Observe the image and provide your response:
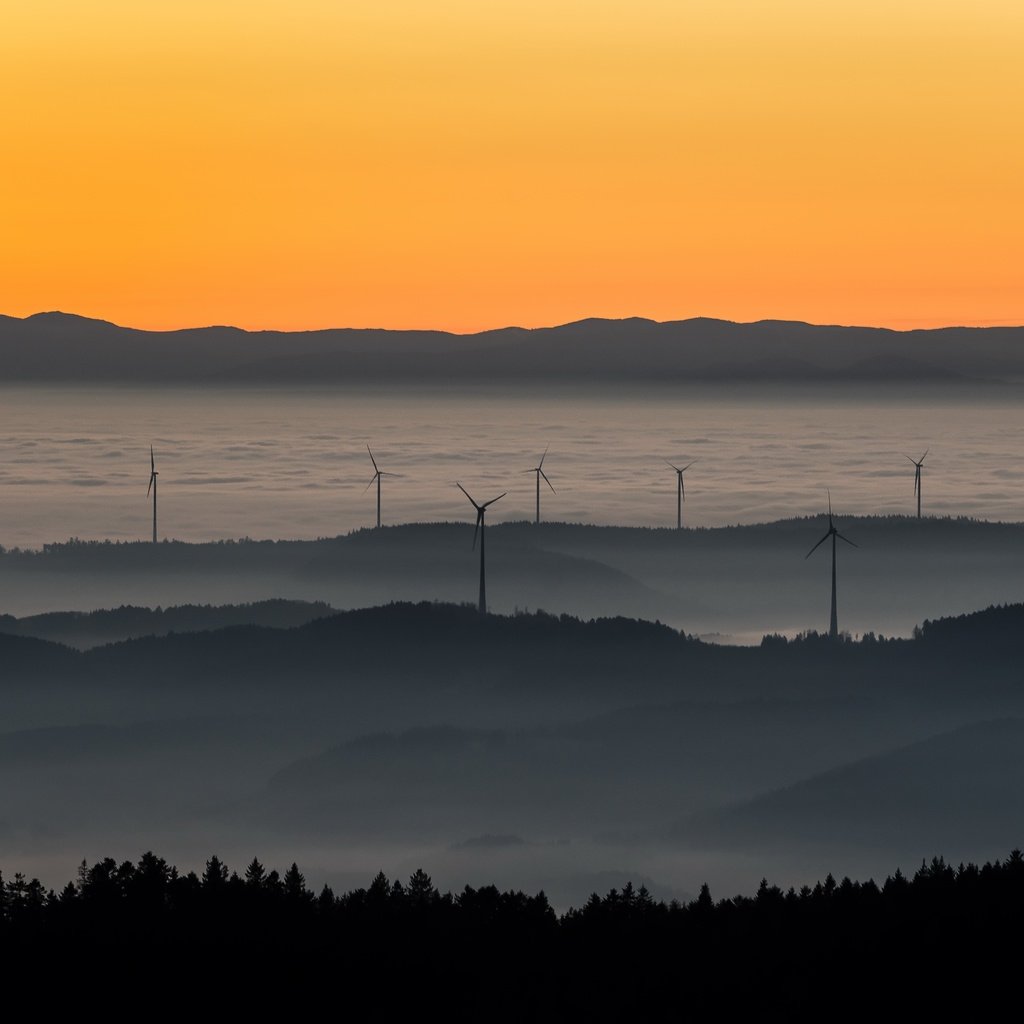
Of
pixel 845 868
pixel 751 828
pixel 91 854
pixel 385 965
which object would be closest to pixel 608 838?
pixel 751 828

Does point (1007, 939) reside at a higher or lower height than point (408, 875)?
higher

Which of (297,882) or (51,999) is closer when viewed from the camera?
(51,999)

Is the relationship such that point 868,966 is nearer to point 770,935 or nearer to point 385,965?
point 770,935

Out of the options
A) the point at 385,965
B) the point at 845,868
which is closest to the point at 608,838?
the point at 845,868

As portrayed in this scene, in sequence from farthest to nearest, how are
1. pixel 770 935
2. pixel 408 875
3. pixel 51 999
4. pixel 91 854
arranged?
pixel 91 854
pixel 408 875
pixel 770 935
pixel 51 999

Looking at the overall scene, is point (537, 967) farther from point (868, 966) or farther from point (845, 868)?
point (845, 868)

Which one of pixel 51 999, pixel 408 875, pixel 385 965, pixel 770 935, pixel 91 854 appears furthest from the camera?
pixel 91 854
